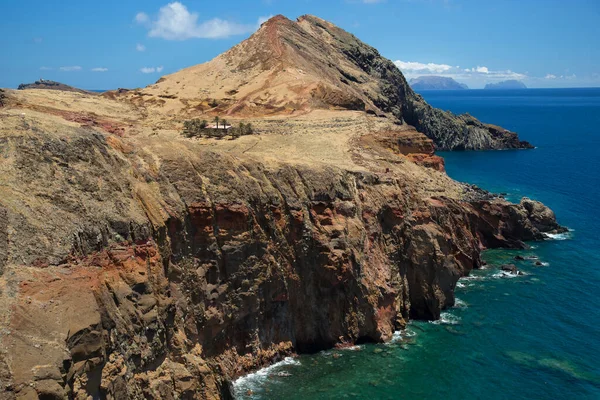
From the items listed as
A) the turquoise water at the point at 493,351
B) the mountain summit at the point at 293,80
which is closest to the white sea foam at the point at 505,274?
the turquoise water at the point at 493,351

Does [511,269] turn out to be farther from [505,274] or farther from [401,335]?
[401,335]

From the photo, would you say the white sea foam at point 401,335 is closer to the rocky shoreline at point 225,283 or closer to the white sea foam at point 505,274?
the rocky shoreline at point 225,283

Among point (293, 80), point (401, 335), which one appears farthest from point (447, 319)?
point (293, 80)

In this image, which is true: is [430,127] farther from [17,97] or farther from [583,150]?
[17,97]

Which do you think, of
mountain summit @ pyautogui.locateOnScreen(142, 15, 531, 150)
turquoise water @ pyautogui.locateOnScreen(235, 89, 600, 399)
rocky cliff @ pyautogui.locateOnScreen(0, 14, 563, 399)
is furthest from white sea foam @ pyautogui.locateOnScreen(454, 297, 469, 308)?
mountain summit @ pyautogui.locateOnScreen(142, 15, 531, 150)

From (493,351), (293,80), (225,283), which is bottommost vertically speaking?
(493,351)
